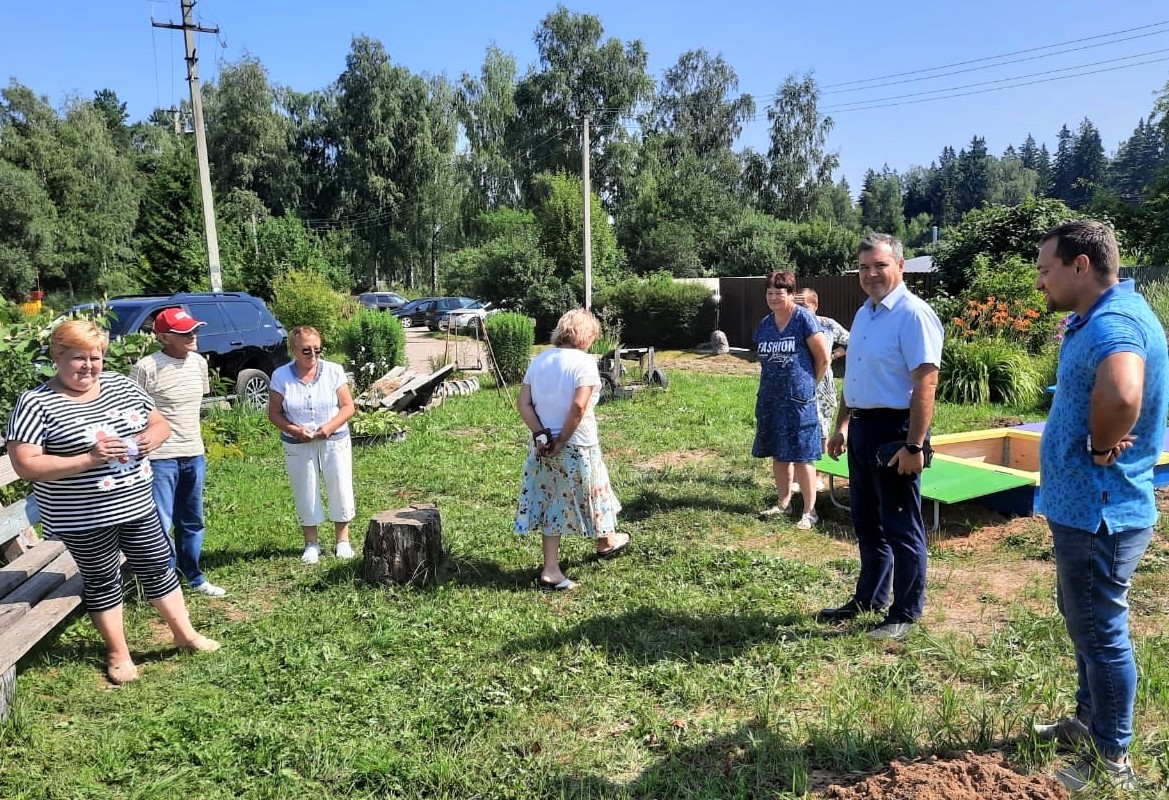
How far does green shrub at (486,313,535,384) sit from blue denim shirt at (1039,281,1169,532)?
11.6 metres

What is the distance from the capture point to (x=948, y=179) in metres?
113

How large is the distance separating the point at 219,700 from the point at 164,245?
23971mm

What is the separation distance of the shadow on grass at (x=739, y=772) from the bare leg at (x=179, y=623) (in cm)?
208

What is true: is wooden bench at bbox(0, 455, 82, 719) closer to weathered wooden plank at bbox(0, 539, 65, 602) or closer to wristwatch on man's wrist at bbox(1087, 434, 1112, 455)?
weathered wooden plank at bbox(0, 539, 65, 602)

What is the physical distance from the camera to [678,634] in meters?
3.76

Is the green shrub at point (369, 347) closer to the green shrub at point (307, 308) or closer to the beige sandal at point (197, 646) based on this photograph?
the green shrub at point (307, 308)

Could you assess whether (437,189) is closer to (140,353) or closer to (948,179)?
(140,353)

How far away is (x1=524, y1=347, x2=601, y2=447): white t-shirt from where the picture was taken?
4.23 meters

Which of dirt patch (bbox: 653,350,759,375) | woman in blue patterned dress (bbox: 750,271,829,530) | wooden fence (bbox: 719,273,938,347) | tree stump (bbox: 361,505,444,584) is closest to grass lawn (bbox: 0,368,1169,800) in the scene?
tree stump (bbox: 361,505,444,584)

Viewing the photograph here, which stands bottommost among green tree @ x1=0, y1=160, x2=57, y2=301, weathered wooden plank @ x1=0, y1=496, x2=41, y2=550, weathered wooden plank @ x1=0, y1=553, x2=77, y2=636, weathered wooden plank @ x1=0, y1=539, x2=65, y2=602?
weathered wooden plank @ x1=0, y1=553, x2=77, y2=636

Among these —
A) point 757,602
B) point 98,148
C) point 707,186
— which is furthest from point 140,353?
point 98,148

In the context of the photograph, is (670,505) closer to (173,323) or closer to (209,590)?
(209,590)

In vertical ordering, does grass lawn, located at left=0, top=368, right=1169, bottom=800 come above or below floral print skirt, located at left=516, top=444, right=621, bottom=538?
below

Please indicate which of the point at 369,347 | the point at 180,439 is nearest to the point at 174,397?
the point at 180,439
